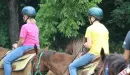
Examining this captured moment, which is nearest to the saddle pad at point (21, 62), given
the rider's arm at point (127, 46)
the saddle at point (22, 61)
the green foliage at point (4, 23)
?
the saddle at point (22, 61)

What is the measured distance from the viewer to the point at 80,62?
8.27m

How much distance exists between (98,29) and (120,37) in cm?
914

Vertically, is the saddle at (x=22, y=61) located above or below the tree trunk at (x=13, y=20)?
below

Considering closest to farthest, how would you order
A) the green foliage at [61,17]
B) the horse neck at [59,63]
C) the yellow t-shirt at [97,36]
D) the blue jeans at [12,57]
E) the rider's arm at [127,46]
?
1. the rider's arm at [127,46]
2. the yellow t-shirt at [97,36]
3. the horse neck at [59,63]
4. the blue jeans at [12,57]
5. the green foliage at [61,17]

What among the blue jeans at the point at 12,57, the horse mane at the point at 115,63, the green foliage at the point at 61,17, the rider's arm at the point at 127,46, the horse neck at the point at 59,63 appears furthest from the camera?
the green foliage at the point at 61,17

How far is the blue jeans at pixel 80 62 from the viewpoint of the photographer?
8.19m

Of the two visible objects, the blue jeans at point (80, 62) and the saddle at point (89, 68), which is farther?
the blue jeans at point (80, 62)

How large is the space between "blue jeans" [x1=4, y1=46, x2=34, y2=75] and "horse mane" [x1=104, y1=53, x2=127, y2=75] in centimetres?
337

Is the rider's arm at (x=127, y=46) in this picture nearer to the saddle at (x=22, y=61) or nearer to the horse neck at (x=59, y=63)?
the horse neck at (x=59, y=63)

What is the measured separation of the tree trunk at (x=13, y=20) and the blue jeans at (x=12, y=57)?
6675mm

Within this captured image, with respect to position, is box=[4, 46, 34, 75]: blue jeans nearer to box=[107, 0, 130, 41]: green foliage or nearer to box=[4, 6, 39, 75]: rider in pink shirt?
box=[4, 6, 39, 75]: rider in pink shirt

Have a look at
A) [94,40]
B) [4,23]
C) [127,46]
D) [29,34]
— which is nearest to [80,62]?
[94,40]

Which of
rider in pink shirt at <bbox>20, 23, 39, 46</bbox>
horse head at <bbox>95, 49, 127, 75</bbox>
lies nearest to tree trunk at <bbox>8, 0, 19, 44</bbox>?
rider in pink shirt at <bbox>20, 23, 39, 46</bbox>

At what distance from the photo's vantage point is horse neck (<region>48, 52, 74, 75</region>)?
8.90 m
